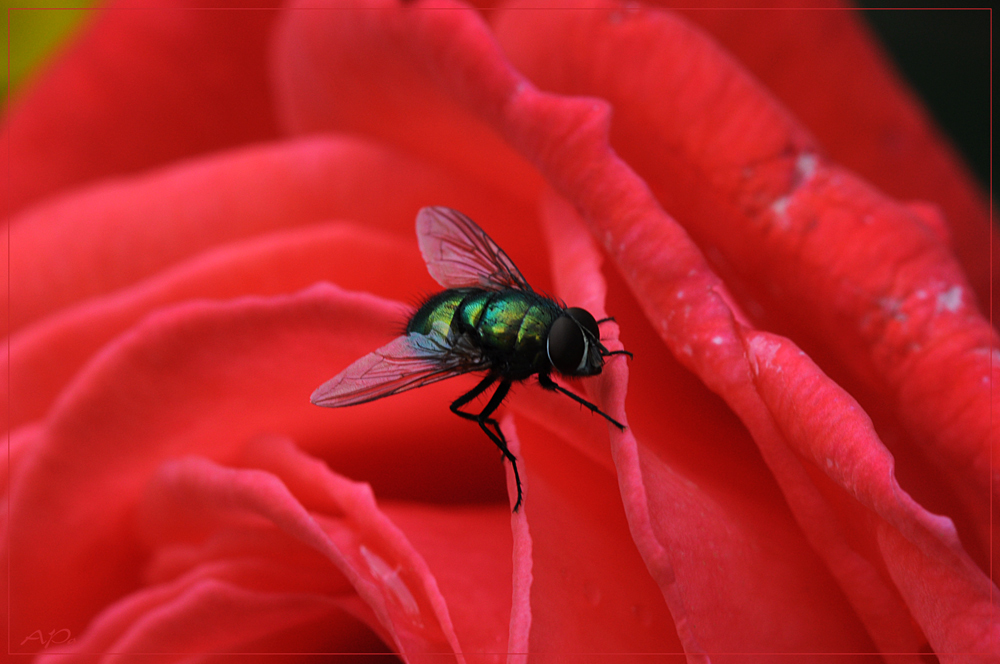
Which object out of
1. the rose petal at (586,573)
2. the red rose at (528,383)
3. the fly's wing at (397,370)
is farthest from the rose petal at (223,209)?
the rose petal at (586,573)

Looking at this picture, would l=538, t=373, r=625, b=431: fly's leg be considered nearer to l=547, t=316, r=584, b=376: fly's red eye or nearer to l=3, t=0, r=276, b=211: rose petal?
l=547, t=316, r=584, b=376: fly's red eye

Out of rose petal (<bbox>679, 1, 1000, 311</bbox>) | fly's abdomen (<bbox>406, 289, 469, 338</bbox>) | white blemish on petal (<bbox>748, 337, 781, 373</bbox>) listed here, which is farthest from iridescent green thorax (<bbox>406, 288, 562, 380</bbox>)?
rose petal (<bbox>679, 1, 1000, 311</bbox>)

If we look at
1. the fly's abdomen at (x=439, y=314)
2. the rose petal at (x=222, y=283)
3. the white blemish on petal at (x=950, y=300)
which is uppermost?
the rose petal at (x=222, y=283)

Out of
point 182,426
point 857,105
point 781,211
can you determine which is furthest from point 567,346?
point 857,105

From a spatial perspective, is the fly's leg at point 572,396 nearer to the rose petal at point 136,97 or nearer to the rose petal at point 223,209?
the rose petal at point 223,209

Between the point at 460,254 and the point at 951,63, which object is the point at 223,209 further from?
the point at 951,63

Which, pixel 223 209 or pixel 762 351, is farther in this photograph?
pixel 223 209

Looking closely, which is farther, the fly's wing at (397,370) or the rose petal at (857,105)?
the rose petal at (857,105)
